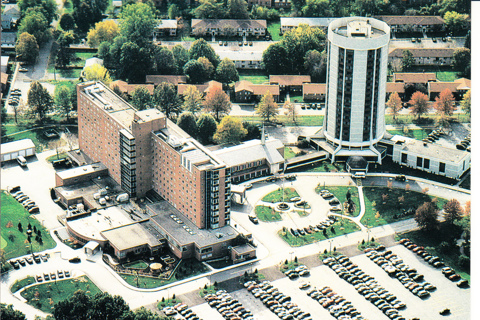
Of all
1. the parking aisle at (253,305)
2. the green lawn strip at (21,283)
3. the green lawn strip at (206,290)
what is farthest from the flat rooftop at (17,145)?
the parking aisle at (253,305)

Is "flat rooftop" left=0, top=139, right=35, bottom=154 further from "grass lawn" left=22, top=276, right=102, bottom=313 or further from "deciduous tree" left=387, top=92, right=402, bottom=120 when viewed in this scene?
"deciduous tree" left=387, top=92, right=402, bottom=120

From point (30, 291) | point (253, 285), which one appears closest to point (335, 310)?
point (253, 285)

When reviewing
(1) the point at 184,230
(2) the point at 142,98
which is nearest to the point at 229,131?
(2) the point at 142,98

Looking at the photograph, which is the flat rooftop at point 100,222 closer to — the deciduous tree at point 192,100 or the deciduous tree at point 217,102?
the deciduous tree at point 192,100

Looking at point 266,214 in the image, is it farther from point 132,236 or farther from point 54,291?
point 54,291

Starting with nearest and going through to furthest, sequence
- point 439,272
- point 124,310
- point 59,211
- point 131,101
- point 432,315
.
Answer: point 124,310 → point 432,315 → point 439,272 → point 59,211 → point 131,101

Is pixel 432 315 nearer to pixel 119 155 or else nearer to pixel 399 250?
pixel 399 250

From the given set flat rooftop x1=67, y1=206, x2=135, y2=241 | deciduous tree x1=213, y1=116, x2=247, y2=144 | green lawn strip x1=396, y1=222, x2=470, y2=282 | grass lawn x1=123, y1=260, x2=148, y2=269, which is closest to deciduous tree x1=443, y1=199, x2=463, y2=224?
green lawn strip x1=396, y1=222, x2=470, y2=282
